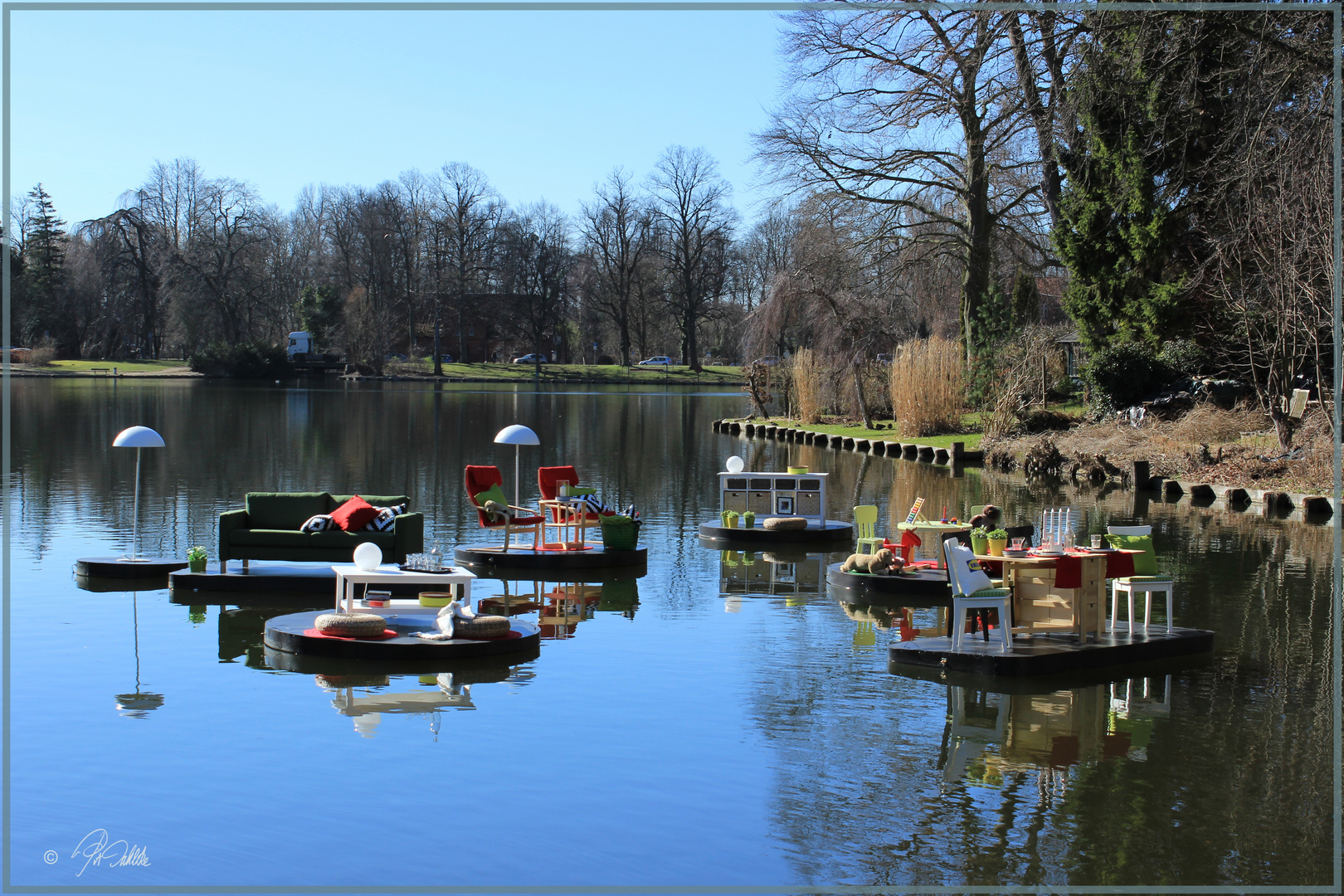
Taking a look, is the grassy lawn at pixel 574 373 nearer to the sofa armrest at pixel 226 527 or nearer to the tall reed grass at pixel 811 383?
the tall reed grass at pixel 811 383

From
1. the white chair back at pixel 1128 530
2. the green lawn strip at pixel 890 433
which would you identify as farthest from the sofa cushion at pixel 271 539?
the green lawn strip at pixel 890 433

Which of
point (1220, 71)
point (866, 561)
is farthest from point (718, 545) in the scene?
point (1220, 71)

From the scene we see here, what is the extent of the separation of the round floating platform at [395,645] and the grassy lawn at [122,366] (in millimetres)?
74409

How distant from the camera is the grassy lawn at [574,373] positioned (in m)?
82.6

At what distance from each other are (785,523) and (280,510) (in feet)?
22.6

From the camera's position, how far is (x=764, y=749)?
8047 millimetres

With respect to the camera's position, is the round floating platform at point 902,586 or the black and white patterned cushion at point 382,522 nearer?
the round floating platform at point 902,586

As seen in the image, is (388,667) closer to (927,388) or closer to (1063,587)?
(1063,587)

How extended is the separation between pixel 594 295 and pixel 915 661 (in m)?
81.9

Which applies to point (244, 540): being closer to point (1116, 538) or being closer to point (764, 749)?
point (764, 749)

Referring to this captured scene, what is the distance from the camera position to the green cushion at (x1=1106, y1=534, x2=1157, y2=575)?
10.7 metres

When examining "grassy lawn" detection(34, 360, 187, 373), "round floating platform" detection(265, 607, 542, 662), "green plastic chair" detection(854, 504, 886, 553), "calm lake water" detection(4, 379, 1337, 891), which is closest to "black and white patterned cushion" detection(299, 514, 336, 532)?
"calm lake water" detection(4, 379, 1337, 891)

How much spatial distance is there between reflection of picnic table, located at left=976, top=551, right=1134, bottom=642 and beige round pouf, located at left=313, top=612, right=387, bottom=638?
5.07 metres

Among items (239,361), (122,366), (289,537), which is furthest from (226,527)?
(122,366)
